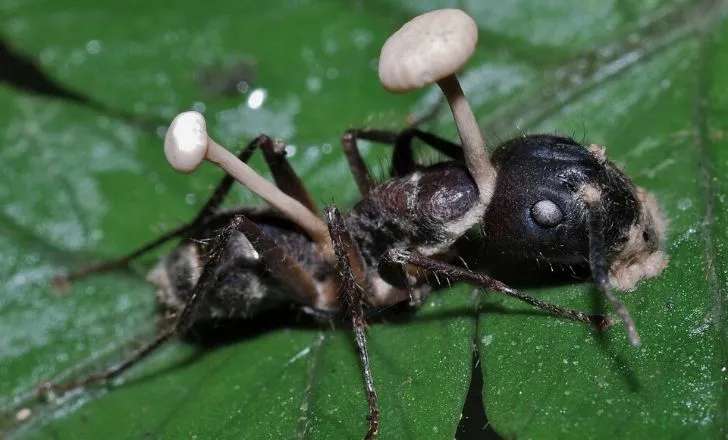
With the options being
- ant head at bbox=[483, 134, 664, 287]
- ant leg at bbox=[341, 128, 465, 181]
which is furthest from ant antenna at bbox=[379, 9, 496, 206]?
ant leg at bbox=[341, 128, 465, 181]

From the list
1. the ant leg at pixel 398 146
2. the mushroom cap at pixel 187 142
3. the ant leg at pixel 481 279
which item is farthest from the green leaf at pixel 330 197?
the mushroom cap at pixel 187 142

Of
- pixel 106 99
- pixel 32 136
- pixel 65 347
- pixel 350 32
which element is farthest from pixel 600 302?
pixel 32 136

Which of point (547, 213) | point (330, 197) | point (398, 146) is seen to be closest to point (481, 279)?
point (547, 213)

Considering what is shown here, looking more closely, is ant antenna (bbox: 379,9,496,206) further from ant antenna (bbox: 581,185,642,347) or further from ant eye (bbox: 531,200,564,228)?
ant antenna (bbox: 581,185,642,347)

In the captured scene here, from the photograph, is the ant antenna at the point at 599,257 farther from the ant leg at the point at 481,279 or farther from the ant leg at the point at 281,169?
the ant leg at the point at 281,169

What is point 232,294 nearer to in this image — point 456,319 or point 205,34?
point 456,319

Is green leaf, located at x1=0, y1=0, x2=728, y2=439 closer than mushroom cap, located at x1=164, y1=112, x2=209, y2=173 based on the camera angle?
Yes

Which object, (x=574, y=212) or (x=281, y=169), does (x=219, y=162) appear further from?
(x=574, y=212)
